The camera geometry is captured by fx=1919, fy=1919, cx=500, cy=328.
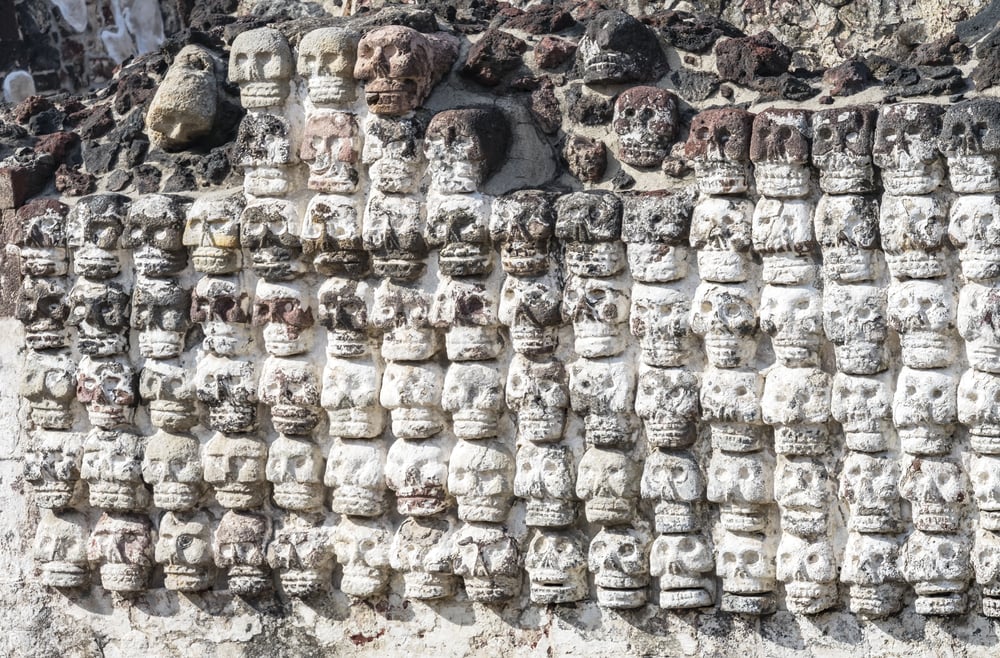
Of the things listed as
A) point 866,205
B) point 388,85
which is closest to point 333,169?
point 388,85

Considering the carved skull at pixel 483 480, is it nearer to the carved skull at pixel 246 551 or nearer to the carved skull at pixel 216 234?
the carved skull at pixel 246 551

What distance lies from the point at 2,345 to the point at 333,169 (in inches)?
69.9

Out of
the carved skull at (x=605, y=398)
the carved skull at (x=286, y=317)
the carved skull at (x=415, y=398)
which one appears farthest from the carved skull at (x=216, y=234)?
the carved skull at (x=605, y=398)

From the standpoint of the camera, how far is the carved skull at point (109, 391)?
768 cm

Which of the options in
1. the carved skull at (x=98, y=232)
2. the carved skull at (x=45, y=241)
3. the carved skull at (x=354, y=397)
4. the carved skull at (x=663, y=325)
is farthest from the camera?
the carved skull at (x=45, y=241)

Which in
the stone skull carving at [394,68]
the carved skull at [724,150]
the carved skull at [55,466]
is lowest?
the carved skull at [55,466]

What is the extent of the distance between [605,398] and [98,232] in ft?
7.22

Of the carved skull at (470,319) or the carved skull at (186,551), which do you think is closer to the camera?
the carved skull at (470,319)

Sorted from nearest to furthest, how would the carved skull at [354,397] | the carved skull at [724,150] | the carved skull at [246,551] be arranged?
the carved skull at [724,150], the carved skull at [354,397], the carved skull at [246,551]

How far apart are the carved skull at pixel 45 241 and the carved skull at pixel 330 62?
125 cm

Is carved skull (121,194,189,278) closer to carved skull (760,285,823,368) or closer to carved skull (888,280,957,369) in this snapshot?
carved skull (760,285,823,368)

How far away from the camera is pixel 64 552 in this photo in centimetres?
786

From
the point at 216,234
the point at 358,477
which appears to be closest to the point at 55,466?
the point at 216,234

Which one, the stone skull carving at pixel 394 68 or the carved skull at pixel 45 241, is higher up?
the stone skull carving at pixel 394 68
